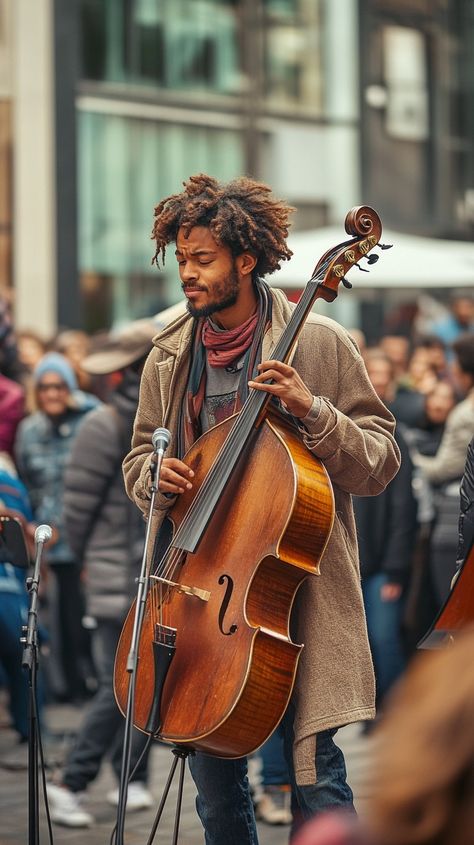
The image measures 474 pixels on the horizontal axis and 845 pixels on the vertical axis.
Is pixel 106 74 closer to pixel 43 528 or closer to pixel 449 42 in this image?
pixel 449 42

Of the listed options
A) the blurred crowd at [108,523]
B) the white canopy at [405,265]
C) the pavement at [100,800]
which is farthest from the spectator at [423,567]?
the white canopy at [405,265]

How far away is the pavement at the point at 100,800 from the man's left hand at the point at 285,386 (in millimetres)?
1485

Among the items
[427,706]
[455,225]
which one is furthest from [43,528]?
[455,225]

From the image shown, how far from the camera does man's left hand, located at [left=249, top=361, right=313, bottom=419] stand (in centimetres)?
374

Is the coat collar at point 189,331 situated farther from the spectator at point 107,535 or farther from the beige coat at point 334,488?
the spectator at point 107,535

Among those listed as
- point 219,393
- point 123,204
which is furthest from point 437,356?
point 219,393

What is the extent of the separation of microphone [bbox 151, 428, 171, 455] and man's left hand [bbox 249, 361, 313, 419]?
11.1 inches

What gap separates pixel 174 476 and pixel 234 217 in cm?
68

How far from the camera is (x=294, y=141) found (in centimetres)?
2281

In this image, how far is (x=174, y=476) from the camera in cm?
394

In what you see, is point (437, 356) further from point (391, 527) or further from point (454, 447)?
point (391, 527)

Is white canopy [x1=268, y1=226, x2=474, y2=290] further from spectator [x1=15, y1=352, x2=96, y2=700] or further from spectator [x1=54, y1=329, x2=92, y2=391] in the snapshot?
spectator [x1=15, y1=352, x2=96, y2=700]

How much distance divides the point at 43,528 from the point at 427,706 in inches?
115

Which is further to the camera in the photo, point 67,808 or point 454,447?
point 454,447
